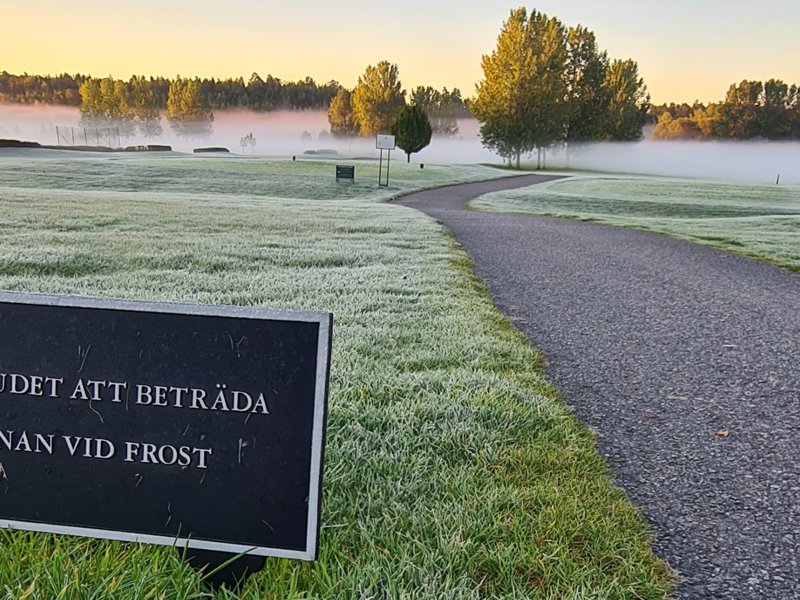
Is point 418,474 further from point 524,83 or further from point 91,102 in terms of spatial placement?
Answer: point 91,102

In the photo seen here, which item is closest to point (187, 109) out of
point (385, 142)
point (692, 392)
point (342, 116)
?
point (342, 116)

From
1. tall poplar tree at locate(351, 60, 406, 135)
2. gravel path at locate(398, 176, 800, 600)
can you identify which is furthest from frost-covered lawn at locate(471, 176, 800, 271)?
tall poplar tree at locate(351, 60, 406, 135)

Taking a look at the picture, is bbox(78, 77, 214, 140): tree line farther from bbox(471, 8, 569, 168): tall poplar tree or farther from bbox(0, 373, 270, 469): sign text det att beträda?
bbox(0, 373, 270, 469): sign text det att beträda

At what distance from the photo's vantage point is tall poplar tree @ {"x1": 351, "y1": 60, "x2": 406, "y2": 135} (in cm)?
6638

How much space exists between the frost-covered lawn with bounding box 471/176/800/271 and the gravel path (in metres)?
3.54

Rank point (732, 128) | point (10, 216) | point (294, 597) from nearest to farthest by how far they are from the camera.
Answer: point (294, 597), point (10, 216), point (732, 128)

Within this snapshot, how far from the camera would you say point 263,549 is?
1402mm

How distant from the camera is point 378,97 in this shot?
6638 centimetres

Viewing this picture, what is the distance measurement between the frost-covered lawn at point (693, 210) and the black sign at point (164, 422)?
8.52m

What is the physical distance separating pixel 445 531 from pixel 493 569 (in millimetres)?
175

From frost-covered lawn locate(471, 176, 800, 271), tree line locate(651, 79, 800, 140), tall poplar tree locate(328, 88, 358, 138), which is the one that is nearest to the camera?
frost-covered lawn locate(471, 176, 800, 271)

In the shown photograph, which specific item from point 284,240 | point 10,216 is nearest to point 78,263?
point 284,240

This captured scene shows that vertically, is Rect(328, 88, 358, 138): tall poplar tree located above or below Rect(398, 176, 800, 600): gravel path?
above

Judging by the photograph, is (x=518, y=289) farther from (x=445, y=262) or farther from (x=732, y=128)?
(x=732, y=128)
